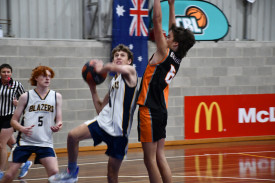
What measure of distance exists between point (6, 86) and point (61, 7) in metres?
2.93

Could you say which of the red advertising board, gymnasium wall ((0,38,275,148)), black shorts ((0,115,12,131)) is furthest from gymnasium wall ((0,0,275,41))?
black shorts ((0,115,12,131))

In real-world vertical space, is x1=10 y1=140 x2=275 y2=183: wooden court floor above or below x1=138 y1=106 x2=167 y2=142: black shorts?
below

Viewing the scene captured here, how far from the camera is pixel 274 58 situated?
10.2 meters

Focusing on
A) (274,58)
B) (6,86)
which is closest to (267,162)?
(274,58)

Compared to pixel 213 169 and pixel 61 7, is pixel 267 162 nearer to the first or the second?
pixel 213 169

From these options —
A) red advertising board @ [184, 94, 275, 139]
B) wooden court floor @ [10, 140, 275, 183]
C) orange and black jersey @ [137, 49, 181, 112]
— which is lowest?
wooden court floor @ [10, 140, 275, 183]

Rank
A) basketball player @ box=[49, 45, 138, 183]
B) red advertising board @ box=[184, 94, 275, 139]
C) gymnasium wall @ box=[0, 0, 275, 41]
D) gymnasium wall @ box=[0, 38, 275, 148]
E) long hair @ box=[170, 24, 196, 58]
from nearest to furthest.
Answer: basketball player @ box=[49, 45, 138, 183], long hair @ box=[170, 24, 196, 58], gymnasium wall @ box=[0, 38, 275, 148], gymnasium wall @ box=[0, 0, 275, 41], red advertising board @ box=[184, 94, 275, 139]

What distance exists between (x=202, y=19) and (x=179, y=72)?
4.86 ft

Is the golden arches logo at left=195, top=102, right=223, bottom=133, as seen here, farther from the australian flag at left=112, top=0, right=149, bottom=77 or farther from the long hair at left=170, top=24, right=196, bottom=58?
the long hair at left=170, top=24, right=196, bottom=58

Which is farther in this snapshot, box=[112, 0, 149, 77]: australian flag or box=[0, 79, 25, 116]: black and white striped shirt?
box=[112, 0, 149, 77]: australian flag

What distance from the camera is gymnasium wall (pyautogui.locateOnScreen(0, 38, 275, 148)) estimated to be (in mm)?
8141

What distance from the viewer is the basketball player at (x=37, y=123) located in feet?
14.6

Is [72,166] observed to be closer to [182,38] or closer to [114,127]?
[114,127]

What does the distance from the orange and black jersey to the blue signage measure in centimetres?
551
